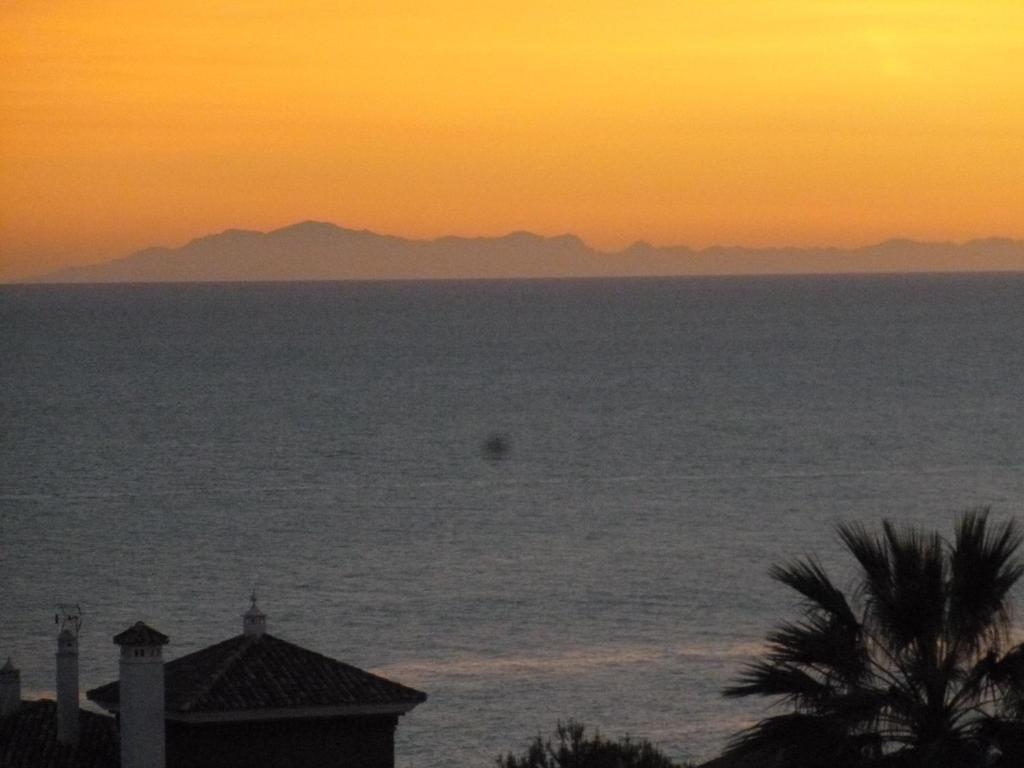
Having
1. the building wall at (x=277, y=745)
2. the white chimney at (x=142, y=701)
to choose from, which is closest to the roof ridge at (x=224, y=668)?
the building wall at (x=277, y=745)

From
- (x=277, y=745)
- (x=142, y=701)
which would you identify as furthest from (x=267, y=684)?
(x=142, y=701)

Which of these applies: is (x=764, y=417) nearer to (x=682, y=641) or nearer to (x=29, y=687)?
(x=682, y=641)

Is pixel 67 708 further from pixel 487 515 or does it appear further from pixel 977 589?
pixel 487 515

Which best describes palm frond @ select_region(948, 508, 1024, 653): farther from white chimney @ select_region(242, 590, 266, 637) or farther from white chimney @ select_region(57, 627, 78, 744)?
white chimney @ select_region(57, 627, 78, 744)

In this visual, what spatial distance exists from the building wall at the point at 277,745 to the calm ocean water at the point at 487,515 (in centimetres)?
Answer: 2192

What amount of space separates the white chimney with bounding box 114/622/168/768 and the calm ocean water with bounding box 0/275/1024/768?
2337 cm

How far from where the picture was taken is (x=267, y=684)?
22.3 meters

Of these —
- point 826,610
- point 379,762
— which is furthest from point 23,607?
point 826,610

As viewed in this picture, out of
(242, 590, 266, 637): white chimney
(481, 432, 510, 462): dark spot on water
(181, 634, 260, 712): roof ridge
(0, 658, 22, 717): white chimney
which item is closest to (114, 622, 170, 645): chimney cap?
(181, 634, 260, 712): roof ridge

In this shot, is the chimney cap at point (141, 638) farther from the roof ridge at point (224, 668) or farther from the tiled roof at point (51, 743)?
the tiled roof at point (51, 743)

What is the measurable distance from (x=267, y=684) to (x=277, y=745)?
0.60m

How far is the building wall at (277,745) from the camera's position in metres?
21.9

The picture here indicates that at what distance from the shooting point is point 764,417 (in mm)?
137750

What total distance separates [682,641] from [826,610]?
1598 inches
